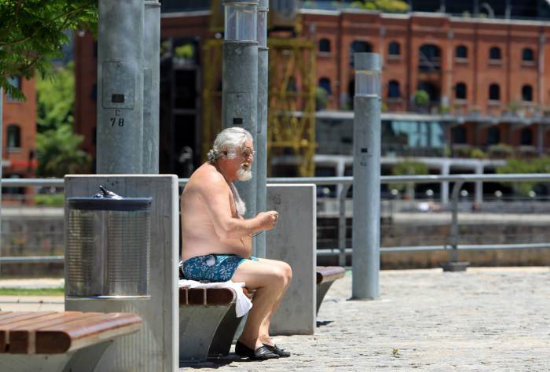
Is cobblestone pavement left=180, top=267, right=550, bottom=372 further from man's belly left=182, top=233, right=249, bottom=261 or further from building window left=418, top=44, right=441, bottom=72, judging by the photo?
building window left=418, top=44, right=441, bottom=72

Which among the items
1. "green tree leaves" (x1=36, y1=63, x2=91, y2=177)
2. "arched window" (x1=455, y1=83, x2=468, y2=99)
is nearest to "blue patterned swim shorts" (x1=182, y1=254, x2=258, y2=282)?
"green tree leaves" (x1=36, y1=63, x2=91, y2=177)

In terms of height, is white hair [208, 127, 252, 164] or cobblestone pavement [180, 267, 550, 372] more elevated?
white hair [208, 127, 252, 164]

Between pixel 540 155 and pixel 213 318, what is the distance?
310ft

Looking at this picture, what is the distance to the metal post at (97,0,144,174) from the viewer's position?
7566 mm

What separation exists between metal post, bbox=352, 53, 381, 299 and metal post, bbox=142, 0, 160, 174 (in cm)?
348

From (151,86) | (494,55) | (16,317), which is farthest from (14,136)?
(16,317)

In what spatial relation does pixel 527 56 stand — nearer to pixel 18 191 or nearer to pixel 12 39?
pixel 18 191

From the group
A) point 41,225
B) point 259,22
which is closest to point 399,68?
point 41,225

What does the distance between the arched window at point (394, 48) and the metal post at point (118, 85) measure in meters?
92.5

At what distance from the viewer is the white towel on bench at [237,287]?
787 cm

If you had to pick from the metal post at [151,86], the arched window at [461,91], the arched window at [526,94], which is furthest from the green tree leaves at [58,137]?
the metal post at [151,86]

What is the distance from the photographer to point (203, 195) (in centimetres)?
794

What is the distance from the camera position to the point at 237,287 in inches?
313

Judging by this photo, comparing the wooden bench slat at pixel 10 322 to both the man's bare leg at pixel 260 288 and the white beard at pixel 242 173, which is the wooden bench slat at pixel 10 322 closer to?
the man's bare leg at pixel 260 288
